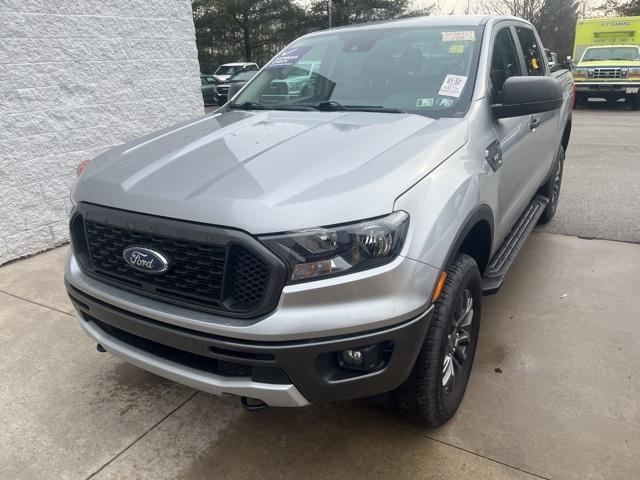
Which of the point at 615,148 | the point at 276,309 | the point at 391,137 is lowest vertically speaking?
the point at 615,148

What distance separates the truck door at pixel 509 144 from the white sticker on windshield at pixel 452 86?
206 millimetres

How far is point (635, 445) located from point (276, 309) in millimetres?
1796

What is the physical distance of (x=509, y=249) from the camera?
3451mm

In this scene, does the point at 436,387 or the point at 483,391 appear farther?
the point at 483,391

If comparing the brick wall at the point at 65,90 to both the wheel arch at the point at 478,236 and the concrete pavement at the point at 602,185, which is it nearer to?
the wheel arch at the point at 478,236

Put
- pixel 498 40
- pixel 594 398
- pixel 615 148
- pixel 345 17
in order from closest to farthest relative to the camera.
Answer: pixel 594 398
pixel 498 40
pixel 615 148
pixel 345 17

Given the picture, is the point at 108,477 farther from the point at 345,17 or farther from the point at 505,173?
the point at 345,17

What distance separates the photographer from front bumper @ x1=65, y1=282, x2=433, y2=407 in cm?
189

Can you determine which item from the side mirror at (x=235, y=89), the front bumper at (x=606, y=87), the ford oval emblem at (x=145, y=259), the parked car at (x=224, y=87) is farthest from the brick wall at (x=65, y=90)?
the front bumper at (x=606, y=87)

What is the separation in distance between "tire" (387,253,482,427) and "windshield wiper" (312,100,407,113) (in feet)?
3.00

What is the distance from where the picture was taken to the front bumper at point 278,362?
1.89 m

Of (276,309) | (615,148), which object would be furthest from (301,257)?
(615,148)

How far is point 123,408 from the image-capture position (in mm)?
2811

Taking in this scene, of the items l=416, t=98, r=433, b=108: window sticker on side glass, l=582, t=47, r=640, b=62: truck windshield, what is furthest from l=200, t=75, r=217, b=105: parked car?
l=416, t=98, r=433, b=108: window sticker on side glass
